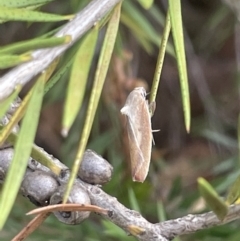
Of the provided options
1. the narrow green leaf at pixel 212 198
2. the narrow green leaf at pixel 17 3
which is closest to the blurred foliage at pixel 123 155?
the narrow green leaf at pixel 17 3

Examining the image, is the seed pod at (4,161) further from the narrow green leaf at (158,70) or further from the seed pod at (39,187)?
the narrow green leaf at (158,70)

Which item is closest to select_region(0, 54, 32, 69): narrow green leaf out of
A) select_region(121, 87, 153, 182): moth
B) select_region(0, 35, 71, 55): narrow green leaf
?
select_region(0, 35, 71, 55): narrow green leaf

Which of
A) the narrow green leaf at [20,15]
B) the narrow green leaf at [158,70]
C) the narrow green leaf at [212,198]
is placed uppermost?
the narrow green leaf at [20,15]

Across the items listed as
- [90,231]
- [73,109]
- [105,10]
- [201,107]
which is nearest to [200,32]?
[201,107]

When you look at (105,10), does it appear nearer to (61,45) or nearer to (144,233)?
(61,45)

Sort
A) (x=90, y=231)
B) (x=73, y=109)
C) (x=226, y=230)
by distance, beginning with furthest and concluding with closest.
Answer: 1. (x=90, y=231)
2. (x=226, y=230)
3. (x=73, y=109)
